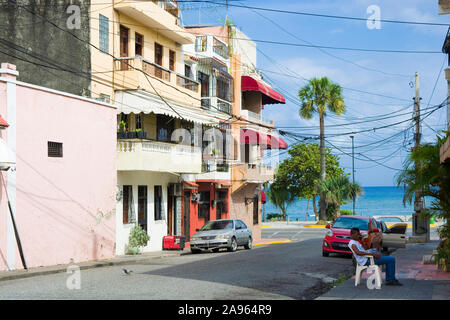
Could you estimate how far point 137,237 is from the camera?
27.9m

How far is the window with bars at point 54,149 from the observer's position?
21.2 metres

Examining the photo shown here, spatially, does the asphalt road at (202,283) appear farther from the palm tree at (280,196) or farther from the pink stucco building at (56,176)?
the palm tree at (280,196)

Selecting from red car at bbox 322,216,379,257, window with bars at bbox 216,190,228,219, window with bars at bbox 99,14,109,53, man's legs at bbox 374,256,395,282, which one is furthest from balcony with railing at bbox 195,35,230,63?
man's legs at bbox 374,256,395,282

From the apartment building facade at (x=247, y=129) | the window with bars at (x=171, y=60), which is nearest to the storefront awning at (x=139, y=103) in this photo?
the window with bars at (x=171, y=60)

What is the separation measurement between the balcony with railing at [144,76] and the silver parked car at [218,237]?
21.9ft

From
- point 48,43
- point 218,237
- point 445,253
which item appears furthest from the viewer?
point 218,237

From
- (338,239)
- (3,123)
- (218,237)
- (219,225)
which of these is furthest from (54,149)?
(338,239)

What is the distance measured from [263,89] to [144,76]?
17242 mm

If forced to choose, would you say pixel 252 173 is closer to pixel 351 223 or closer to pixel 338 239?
pixel 351 223

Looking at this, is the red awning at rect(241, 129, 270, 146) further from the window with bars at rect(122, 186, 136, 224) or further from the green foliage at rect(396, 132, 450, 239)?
the green foliage at rect(396, 132, 450, 239)

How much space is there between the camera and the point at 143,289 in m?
13.5

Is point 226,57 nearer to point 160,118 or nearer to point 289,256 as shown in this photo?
point 160,118
